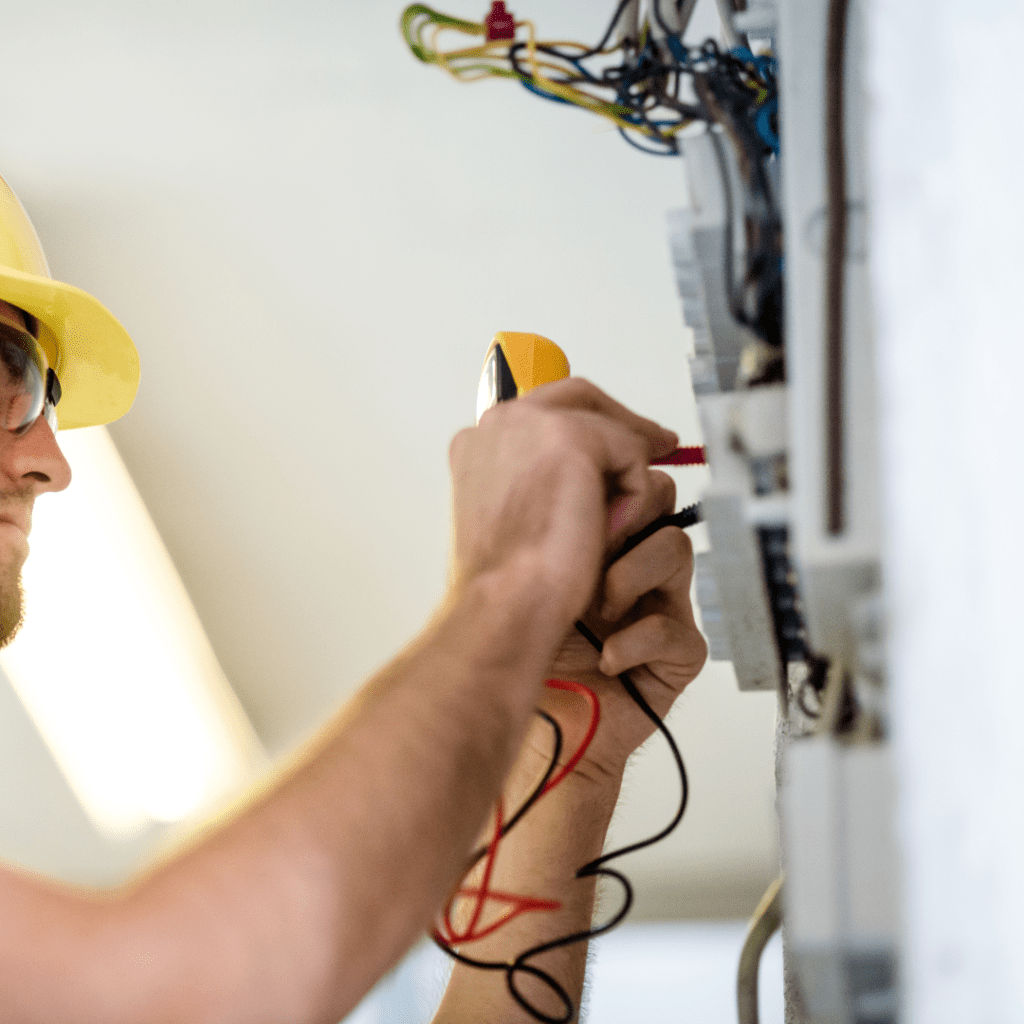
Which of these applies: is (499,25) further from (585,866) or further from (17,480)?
(17,480)

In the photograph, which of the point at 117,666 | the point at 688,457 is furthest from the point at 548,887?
the point at 117,666

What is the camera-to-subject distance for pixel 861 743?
13.7 inches

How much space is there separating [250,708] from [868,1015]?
2.21 meters

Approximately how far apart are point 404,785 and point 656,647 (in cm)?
33

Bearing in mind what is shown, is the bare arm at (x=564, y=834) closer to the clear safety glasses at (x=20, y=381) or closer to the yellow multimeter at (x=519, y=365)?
the yellow multimeter at (x=519, y=365)

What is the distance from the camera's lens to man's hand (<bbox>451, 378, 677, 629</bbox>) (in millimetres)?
519

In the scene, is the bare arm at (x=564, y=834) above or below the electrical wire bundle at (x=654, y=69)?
below

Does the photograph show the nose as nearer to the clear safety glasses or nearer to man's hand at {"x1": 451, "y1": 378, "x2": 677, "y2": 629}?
the clear safety glasses

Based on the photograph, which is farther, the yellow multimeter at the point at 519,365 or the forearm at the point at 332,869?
the yellow multimeter at the point at 519,365

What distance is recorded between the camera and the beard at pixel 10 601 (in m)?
1.11

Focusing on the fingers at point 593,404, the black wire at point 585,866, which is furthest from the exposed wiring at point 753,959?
the fingers at point 593,404

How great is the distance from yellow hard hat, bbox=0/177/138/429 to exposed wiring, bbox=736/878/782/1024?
1186mm

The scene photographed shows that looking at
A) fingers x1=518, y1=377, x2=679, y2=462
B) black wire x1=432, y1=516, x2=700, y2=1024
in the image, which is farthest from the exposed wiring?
fingers x1=518, y1=377, x2=679, y2=462

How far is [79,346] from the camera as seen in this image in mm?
1372
